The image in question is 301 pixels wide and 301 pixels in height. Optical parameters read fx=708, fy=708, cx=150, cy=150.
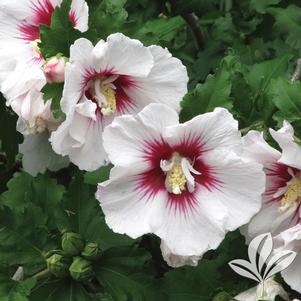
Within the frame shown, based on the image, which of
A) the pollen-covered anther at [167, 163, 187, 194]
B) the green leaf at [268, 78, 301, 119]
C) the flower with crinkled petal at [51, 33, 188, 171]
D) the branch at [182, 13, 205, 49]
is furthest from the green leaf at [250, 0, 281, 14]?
the pollen-covered anther at [167, 163, 187, 194]

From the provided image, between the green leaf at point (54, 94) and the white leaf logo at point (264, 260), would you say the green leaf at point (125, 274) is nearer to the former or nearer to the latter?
the white leaf logo at point (264, 260)

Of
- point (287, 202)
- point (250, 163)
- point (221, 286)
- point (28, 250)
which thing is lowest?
point (221, 286)

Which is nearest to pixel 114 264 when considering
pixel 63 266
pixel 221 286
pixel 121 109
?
pixel 63 266

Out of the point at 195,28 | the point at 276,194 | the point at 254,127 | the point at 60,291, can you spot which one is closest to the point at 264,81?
the point at 254,127

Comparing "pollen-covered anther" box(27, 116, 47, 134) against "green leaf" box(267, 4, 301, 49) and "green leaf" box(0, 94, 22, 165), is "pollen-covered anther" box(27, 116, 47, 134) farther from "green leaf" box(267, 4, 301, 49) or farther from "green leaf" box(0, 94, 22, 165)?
"green leaf" box(267, 4, 301, 49)

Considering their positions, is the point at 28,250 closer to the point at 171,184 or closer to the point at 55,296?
the point at 55,296

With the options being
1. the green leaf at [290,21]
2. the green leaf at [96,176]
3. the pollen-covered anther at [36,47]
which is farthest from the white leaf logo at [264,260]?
the green leaf at [290,21]
